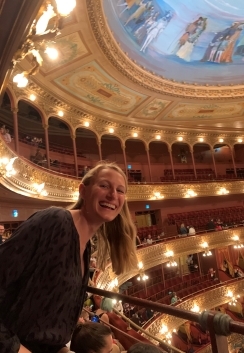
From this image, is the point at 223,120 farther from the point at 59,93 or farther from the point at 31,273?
the point at 31,273

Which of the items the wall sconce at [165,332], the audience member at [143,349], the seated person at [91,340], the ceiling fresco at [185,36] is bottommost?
the wall sconce at [165,332]

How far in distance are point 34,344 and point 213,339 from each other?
71cm

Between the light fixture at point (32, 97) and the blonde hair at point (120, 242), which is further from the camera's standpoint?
the light fixture at point (32, 97)

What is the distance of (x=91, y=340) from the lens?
5.61 ft

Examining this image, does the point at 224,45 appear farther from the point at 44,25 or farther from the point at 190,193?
the point at 44,25

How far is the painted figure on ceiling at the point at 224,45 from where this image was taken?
13.1m

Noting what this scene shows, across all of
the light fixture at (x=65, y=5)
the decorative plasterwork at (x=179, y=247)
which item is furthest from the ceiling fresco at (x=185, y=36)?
the decorative plasterwork at (x=179, y=247)

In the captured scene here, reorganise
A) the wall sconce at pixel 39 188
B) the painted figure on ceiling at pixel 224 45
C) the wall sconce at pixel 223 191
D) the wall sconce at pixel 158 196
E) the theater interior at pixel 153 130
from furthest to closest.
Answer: the wall sconce at pixel 223 191 < the wall sconce at pixel 158 196 < the painted figure on ceiling at pixel 224 45 < the theater interior at pixel 153 130 < the wall sconce at pixel 39 188

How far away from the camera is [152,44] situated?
12.1 meters

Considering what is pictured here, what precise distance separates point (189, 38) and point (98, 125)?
19.4 feet

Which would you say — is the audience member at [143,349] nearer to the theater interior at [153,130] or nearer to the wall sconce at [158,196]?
the theater interior at [153,130]

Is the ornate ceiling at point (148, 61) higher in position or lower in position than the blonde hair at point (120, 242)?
higher

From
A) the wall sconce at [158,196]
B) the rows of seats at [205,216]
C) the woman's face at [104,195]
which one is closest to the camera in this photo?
the woman's face at [104,195]

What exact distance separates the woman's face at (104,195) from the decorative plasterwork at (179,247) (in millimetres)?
10057
